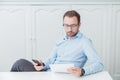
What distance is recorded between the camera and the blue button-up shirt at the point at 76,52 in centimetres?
181

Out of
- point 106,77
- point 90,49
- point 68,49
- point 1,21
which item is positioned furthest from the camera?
point 1,21

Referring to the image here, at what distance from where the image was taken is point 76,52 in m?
1.96

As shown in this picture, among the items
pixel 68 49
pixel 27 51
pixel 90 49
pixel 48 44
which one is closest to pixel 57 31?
pixel 48 44

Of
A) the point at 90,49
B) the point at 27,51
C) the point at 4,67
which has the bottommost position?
the point at 4,67

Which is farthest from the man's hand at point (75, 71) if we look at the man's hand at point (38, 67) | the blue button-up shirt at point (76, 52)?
the man's hand at point (38, 67)

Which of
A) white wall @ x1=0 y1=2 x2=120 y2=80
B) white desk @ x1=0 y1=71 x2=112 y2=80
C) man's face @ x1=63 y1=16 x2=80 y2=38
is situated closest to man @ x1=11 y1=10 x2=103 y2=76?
man's face @ x1=63 y1=16 x2=80 y2=38

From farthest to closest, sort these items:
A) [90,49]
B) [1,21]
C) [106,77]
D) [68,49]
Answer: [1,21] → [68,49] → [90,49] → [106,77]

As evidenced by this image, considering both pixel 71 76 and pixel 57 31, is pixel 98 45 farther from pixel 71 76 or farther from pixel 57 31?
pixel 71 76

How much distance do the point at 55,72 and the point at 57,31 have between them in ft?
4.75

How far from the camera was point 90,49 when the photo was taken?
1836 millimetres

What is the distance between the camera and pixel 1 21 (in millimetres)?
3102

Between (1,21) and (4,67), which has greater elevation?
(1,21)

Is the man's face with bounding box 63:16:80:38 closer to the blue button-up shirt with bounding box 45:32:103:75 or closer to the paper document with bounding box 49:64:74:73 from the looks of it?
the blue button-up shirt with bounding box 45:32:103:75

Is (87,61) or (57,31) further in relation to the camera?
(57,31)
